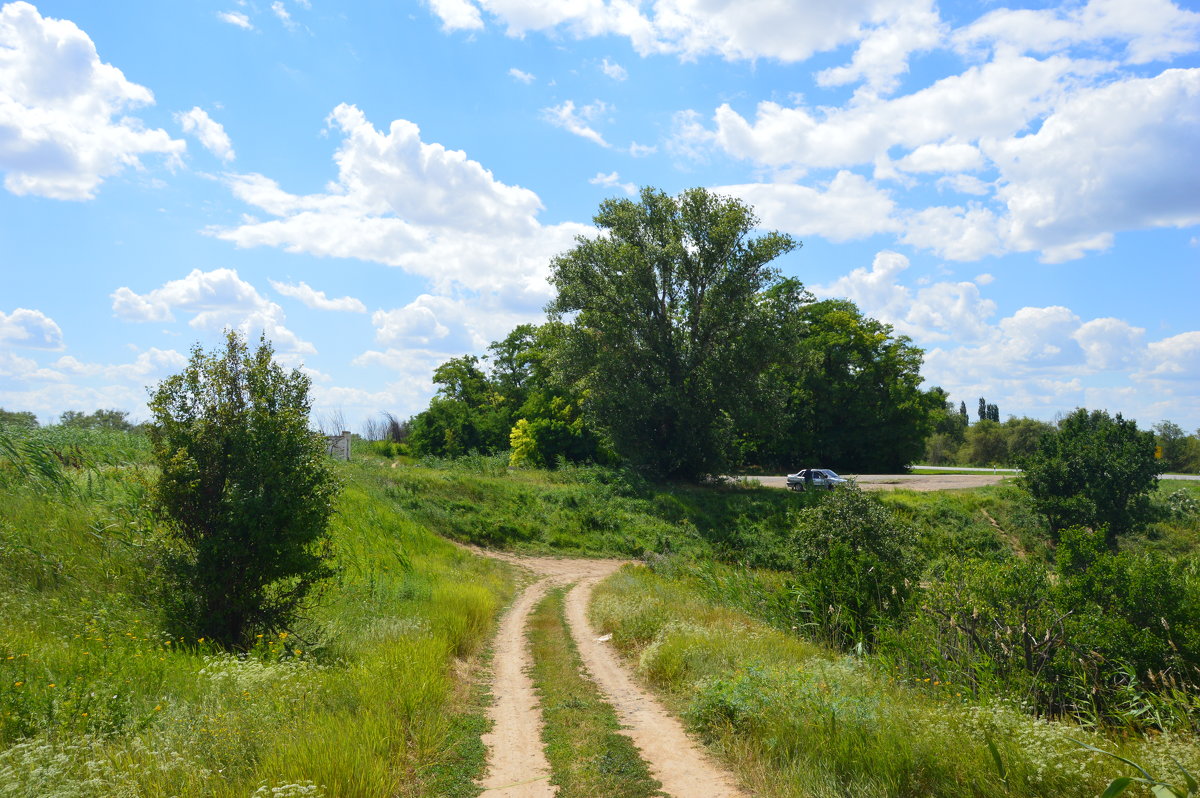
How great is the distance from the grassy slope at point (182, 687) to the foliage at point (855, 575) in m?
6.44

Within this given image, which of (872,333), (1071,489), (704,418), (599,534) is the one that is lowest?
(599,534)

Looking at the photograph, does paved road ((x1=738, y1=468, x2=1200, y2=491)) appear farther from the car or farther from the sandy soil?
the car

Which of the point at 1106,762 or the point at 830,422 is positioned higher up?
the point at 830,422

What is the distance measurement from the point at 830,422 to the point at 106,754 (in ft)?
187

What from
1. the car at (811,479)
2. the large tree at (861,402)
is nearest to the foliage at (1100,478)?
the car at (811,479)

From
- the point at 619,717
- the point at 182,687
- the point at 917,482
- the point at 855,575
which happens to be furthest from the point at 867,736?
the point at 917,482

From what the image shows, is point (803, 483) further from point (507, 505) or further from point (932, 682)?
point (932, 682)

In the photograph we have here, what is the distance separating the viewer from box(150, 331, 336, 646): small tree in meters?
9.40

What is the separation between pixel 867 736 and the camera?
615 centimetres

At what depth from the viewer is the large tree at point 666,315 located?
3784 centimetres

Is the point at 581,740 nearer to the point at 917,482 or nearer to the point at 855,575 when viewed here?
the point at 855,575

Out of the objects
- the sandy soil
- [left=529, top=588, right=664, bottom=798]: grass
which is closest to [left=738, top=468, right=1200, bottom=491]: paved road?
the sandy soil

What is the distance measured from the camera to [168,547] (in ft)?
30.7

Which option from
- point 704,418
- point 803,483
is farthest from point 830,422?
point 704,418
